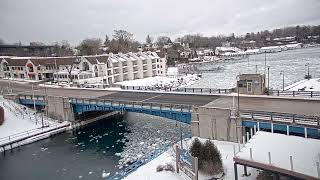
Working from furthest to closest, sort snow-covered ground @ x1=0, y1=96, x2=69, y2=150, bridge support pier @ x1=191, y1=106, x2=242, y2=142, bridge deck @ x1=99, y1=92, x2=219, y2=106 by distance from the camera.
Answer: snow-covered ground @ x1=0, y1=96, x2=69, y2=150
bridge deck @ x1=99, y1=92, x2=219, y2=106
bridge support pier @ x1=191, y1=106, x2=242, y2=142

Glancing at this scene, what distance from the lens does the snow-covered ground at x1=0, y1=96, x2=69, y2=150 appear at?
169 ft

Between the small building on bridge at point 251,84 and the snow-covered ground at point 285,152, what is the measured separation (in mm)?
18588

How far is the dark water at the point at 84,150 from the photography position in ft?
124

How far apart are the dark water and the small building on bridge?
9514mm

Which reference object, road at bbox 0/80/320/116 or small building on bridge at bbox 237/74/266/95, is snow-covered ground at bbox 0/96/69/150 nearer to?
road at bbox 0/80/320/116

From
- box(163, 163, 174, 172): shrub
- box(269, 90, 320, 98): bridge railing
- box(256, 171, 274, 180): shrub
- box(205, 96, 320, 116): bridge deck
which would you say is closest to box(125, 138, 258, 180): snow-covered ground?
box(163, 163, 174, 172): shrub

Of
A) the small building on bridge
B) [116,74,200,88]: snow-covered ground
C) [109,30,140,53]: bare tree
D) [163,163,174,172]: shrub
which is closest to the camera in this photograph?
[163,163,174,172]: shrub

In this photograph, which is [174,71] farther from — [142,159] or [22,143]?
[142,159]

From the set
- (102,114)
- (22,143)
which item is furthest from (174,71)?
(22,143)

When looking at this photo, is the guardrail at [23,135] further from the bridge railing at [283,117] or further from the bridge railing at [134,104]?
the bridge railing at [283,117]

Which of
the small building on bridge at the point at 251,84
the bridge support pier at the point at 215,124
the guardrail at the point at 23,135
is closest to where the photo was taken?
the bridge support pier at the point at 215,124

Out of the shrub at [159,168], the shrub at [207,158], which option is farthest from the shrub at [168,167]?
the shrub at [207,158]

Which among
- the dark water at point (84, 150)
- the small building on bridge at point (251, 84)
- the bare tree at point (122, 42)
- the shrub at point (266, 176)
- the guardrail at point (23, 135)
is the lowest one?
the dark water at point (84, 150)

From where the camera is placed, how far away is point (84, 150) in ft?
147
